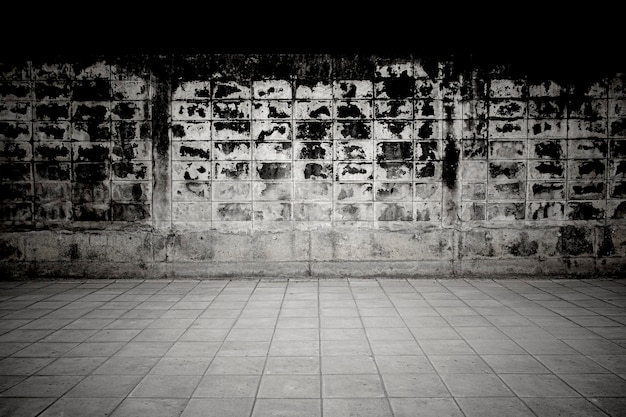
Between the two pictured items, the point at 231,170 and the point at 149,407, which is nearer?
the point at 149,407

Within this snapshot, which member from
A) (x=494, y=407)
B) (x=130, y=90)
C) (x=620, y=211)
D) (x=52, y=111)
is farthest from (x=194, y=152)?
(x=620, y=211)

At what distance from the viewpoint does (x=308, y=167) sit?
553 cm

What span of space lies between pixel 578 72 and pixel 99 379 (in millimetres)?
6298

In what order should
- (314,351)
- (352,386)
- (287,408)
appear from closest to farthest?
1. (287,408)
2. (352,386)
3. (314,351)

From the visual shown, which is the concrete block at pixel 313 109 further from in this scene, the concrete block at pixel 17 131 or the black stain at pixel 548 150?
the concrete block at pixel 17 131

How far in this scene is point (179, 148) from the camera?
5.52 m

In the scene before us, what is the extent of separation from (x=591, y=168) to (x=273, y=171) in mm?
4187

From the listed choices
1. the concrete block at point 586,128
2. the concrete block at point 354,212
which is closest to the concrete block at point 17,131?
the concrete block at point 354,212

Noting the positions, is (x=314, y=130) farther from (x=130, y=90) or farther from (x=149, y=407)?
(x=149, y=407)

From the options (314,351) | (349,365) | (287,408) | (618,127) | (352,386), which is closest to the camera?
(287,408)

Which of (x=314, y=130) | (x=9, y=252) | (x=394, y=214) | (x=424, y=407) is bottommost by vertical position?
(x=424, y=407)

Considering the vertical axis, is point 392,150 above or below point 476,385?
above

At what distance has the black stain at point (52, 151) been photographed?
217 inches

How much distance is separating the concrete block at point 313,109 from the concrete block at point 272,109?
11 cm
